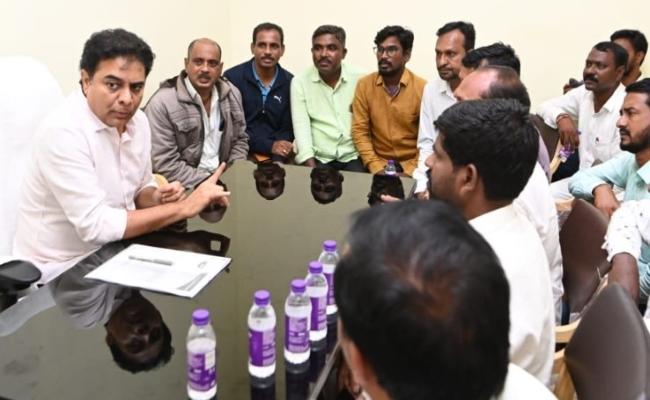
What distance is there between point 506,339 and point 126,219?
1.24m

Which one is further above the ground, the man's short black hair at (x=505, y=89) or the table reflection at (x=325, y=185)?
the man's short black hair at (x=505, y=89)

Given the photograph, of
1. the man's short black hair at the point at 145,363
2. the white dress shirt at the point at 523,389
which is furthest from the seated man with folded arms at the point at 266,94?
the white dress shirt at the point at 523,389

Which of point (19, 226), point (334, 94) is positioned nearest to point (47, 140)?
point (19, 226)

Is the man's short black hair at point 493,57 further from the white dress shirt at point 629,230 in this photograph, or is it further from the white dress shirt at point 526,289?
the white dress shirt at point 526,289

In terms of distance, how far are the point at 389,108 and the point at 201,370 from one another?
2534 mm

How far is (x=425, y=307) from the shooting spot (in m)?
0.60

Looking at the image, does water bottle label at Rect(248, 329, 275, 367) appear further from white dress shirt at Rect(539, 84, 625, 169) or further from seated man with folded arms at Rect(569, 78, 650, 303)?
white dress shirt at Rect(539, 84, 625, 169)

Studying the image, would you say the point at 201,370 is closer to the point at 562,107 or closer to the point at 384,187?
the point at 384,187

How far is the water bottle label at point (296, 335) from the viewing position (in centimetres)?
107

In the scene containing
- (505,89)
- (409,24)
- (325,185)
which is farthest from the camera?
(409,24)

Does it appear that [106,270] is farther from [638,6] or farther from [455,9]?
Result: [638,6]

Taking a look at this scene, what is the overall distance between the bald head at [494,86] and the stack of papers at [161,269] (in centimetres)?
110

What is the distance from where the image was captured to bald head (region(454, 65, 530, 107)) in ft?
6.57

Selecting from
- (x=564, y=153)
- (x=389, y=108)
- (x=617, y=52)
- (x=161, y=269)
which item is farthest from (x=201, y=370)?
(x=617, y=52)
